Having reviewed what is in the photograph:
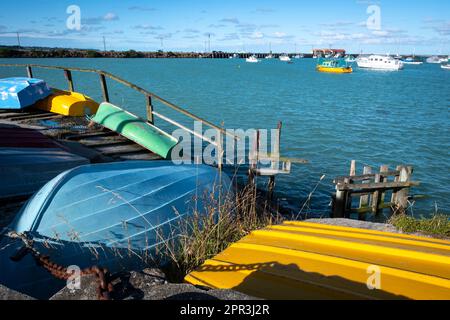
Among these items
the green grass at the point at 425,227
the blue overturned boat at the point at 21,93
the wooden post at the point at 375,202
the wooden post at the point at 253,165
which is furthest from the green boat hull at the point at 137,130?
the wooden post at the point at 375,202

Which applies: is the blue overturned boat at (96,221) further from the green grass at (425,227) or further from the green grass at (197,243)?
the green grass at (425,227)

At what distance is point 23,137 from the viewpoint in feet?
24.5

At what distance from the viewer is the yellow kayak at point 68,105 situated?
1298cm

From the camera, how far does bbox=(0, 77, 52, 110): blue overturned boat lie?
1299 cm

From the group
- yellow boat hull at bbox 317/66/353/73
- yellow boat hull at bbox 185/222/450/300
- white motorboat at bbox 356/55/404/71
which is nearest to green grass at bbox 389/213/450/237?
yellow boat hull at bbox 185/222/450/300

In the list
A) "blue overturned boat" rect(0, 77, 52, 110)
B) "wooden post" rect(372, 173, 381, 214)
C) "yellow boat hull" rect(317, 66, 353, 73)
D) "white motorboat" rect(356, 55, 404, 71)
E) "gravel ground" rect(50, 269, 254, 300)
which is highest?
"white motorboat" rect(356, 55, 404, 71)

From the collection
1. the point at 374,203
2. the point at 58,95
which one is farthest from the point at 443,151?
→ the point at 58,95

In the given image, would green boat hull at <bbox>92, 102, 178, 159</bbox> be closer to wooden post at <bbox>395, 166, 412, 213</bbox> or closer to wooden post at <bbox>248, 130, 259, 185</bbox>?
wooden post at <bbox>248, 130, 259, 185</bbox>

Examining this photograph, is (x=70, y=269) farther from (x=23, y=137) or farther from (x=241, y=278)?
(x=23, y=137)

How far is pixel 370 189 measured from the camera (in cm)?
1098

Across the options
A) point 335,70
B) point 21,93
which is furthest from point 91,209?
point 335,70

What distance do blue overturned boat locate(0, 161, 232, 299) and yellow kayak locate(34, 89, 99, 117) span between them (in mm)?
8958

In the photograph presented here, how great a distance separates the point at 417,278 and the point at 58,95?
1444cm

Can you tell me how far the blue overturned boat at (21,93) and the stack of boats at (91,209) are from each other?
24.8ft
